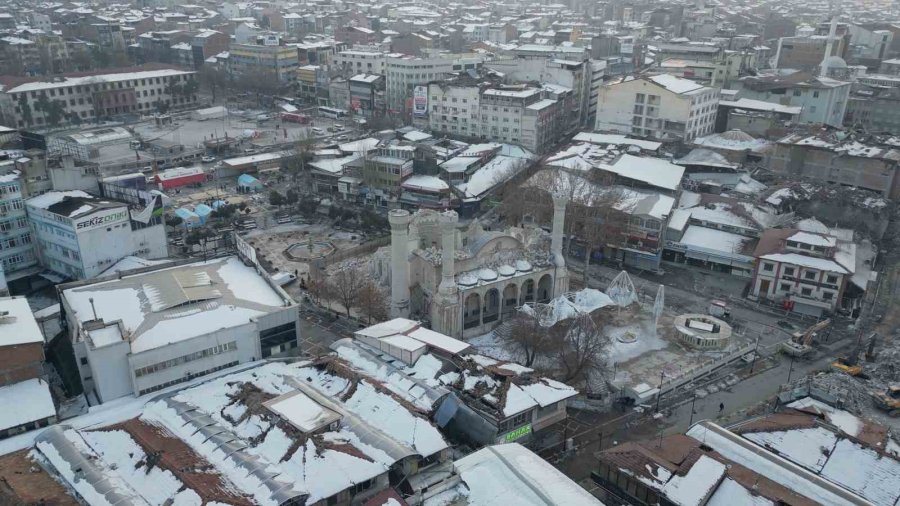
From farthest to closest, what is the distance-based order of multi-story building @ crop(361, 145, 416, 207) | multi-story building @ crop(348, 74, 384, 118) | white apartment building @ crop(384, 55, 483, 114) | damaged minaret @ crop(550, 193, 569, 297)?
1. multi-story building @ crop(348, 74, 384, 118)
2. white apartment building @ crop(384, 55, 483, 114)
3. multi-story building @ crop(361, 145, 416, 207)
4. damaged minaret @ crop(550, 193, 569, 297)

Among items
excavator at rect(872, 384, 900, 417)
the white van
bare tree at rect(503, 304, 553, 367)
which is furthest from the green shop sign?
the white van

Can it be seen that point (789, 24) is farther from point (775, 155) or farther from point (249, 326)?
point (249, 326)

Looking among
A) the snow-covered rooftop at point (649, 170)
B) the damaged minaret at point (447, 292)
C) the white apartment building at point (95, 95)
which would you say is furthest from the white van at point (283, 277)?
the white apartment building at point (95, 95)

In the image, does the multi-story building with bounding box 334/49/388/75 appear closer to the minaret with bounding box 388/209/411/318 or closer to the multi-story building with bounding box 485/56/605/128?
the multi-story building with bounding box 485/56/605/128

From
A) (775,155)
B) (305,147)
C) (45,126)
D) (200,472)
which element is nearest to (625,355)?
(200,472)

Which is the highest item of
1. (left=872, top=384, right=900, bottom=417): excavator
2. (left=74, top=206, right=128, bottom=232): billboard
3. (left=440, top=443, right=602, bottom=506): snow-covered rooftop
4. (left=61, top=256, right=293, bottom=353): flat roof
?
(left=74, top=206, right=128, bottom=232): billboard
